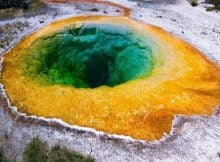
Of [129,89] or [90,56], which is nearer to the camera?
[129,89]

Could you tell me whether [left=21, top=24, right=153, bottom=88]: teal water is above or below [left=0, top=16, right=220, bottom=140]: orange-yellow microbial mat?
below

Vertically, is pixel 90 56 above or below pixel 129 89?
below

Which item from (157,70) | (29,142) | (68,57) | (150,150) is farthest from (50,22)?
(150,150)

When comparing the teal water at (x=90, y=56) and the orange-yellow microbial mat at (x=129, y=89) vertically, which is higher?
the orange-yellow microbial mat at (x=129, y=89)

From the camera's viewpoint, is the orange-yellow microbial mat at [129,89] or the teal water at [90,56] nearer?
the orange-yellow microbial mat at [129,89]

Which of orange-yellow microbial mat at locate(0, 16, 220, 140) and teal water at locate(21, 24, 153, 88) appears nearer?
orange-yellow microbial mat at locate(0, 16, 220, 140)
